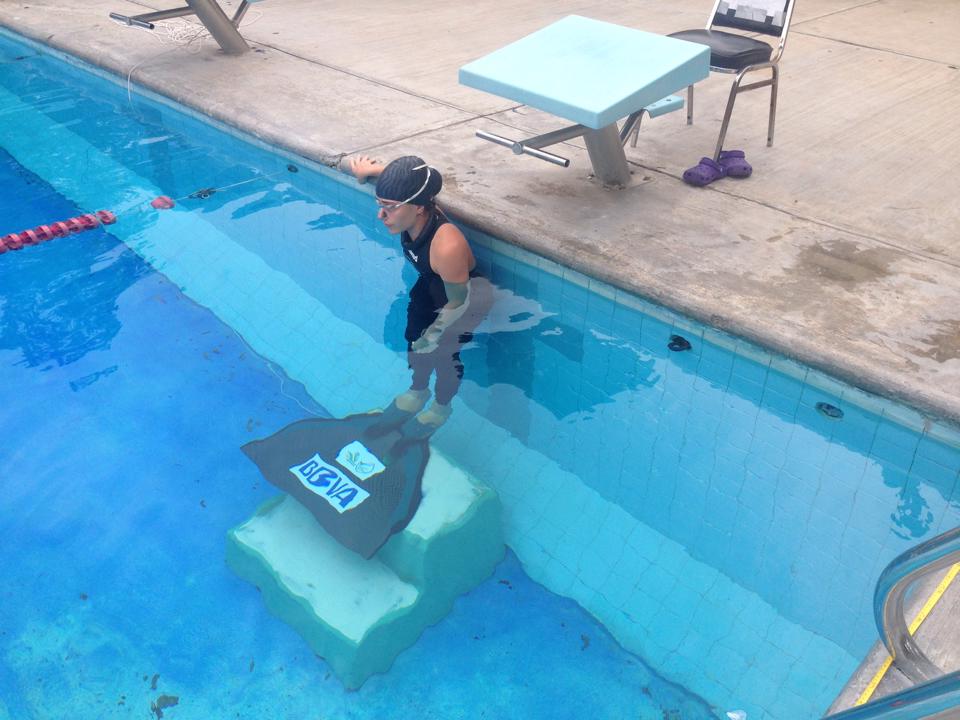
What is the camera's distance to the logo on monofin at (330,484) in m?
3.28

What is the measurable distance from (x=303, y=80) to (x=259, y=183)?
1390 mm

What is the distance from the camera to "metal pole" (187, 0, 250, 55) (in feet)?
23.2

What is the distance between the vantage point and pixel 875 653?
224 centimetres

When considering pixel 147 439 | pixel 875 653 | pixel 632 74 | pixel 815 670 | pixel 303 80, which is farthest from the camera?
pixel 303 80

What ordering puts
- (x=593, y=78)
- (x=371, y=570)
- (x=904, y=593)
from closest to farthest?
(x=904, y=593) < (x=371, y=570) < (x=593, y=78)

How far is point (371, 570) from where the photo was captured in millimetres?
3146

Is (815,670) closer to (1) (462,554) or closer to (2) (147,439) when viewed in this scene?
(1) (462,554)

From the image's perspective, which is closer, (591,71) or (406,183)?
(406,183)

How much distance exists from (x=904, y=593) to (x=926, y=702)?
0.62 m

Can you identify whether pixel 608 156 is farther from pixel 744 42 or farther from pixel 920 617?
pixel 920 617

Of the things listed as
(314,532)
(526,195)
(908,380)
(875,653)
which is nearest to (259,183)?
(526,195)

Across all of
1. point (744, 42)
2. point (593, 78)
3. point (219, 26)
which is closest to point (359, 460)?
point (593, 78)

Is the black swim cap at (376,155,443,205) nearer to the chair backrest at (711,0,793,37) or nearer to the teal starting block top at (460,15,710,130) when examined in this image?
the teal starting block top at (460,15,710,130)

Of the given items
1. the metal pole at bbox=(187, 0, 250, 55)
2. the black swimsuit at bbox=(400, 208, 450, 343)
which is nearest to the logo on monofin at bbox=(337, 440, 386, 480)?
the black swimsuit at bbox=(400, 208, 450, 343)
